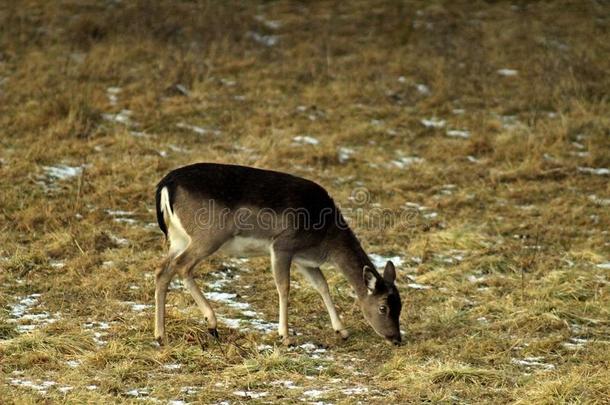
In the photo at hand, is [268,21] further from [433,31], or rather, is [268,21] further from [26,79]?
[26,79]

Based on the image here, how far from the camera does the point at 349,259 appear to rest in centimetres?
957

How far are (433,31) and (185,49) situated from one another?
4976mm

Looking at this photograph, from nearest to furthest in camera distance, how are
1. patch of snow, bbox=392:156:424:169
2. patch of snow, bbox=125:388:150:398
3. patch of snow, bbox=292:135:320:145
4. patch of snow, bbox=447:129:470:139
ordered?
1. patch of snow, bbox=125:388:150:398
2. patch of snow, bbox=392:156:424:169
3. patch of snow, bbox=292:135:320:145
4. patch of snow, bbox=447:129:470:139

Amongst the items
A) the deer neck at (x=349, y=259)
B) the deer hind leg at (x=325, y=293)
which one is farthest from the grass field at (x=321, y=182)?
the deer neck at (x=349, y=259)

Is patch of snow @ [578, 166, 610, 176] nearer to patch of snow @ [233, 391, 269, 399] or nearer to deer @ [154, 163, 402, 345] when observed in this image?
deer @ [154, 163, 402, 345]

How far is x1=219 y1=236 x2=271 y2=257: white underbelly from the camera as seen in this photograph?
9172 millimetres

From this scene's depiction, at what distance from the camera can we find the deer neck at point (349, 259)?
31.3 ft

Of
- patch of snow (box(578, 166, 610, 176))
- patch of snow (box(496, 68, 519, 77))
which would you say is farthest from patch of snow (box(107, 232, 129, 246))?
patch of snow (box(496, 68, 519, 77))

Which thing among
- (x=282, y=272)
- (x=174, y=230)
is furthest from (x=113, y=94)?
(x=282, y=272)

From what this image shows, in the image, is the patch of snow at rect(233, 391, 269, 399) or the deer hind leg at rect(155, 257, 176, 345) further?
the deer hind leg at rect(155, 257, 176, 345)

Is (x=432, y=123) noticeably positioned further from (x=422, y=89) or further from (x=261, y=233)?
(x=261, y=233)

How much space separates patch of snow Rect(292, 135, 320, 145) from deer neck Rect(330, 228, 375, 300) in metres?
5.90

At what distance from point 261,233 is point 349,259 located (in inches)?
36.6

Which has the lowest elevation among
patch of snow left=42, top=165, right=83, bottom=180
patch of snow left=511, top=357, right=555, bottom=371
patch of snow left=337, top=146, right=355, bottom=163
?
patch of snow left=337, top=146, right=355, bottom=163
